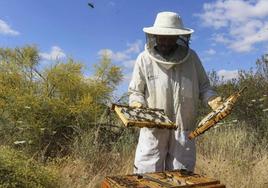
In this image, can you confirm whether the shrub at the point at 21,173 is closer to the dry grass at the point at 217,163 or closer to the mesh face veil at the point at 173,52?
the dry grass at the point at 217,163

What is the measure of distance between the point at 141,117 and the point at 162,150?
27.5 inches

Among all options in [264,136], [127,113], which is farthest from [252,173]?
[127,113]

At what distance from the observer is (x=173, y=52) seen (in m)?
4.18

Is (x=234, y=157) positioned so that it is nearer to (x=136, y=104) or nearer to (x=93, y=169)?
(x=93, y=169)

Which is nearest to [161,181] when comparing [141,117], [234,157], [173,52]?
[141,117]

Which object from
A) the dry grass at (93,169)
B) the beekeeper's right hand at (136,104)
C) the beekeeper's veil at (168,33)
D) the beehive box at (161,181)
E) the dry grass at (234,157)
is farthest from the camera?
the dry grass at (234,157)

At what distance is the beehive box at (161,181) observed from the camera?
2.84m

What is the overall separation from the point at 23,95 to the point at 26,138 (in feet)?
2.16

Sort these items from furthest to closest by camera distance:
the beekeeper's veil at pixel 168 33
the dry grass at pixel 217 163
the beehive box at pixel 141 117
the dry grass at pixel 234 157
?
1. the dry grass at pixel 234 157
2. the dry grass at pixel 217 163
3. the beekeeper's veil at pixel 168 33
4. the beehive box at pixel 141 117

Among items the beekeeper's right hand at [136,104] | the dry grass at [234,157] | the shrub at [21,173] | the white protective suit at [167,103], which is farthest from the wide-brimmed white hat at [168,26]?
the dry grass at [234,157]

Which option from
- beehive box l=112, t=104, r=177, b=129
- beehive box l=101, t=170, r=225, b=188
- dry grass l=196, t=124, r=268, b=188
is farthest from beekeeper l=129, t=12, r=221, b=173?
dry grass l=196, t=124, r=268, b=188

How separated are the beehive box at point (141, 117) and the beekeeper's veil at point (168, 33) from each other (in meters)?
0.55

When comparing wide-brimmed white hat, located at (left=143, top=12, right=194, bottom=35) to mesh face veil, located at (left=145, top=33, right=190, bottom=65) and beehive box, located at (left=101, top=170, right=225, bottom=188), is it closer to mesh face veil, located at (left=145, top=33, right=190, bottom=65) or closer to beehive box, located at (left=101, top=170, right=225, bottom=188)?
mesh face veil, located at (left=145, top=33, right=190, bottom=65)

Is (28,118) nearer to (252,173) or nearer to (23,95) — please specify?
(23,95)
